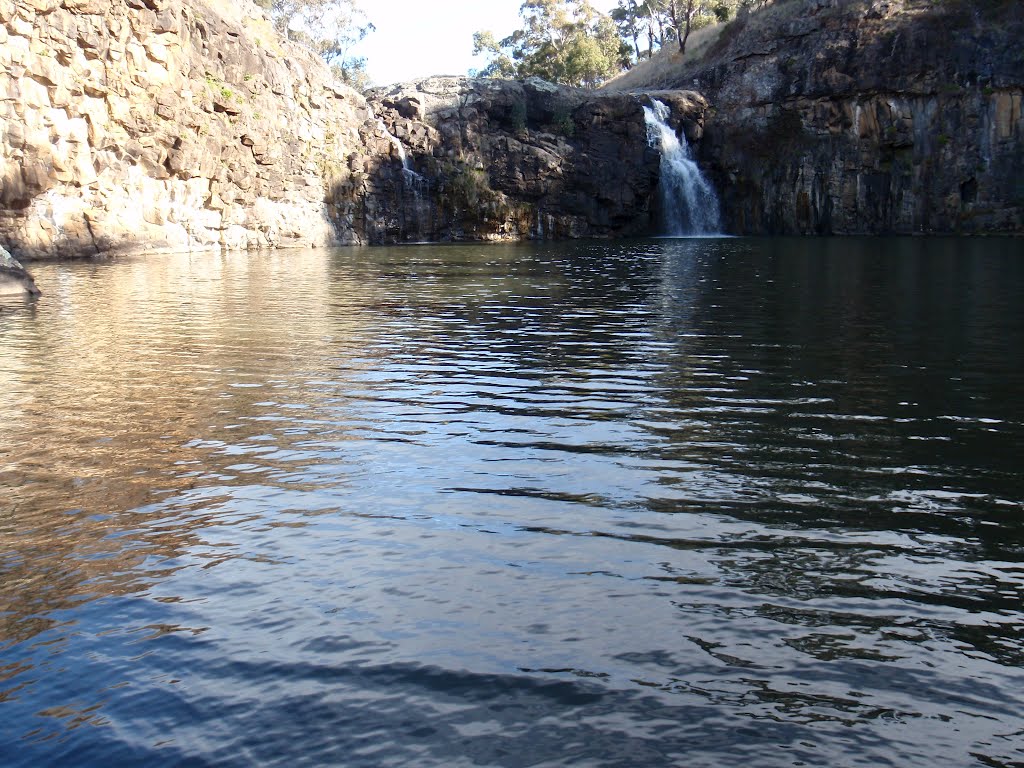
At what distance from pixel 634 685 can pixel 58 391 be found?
457 inches

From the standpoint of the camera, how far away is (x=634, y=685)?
17.6ft

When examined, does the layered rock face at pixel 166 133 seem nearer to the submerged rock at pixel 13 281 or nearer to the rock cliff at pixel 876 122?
the submerged rock at pixel 13 281

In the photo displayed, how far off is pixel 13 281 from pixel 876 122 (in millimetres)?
55471

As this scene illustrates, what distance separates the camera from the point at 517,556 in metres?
7.31

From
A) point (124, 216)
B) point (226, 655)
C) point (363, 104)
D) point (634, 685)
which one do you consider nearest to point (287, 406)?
point (226, 655)

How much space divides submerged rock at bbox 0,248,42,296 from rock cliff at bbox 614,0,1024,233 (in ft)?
170

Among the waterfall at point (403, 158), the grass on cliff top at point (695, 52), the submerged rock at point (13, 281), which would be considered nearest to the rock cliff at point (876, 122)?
the grass on cliff top at point (695, 52)

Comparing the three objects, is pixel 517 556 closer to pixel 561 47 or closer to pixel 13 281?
pixel 13 281

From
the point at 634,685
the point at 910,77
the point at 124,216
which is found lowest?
the point at 634,685

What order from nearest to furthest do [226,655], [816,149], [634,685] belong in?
1. [634,685]
2. [226,655]
3. [816,149]

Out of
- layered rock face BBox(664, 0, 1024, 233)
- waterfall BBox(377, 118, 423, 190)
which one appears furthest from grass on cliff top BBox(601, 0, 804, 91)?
waterfall BBox(377, 118, 423, 190)

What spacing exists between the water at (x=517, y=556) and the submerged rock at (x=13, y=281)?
39.7ft

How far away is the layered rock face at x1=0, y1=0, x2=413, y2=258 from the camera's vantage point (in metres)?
41.9

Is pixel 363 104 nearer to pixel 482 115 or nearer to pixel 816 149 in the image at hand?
pixel 482 115
